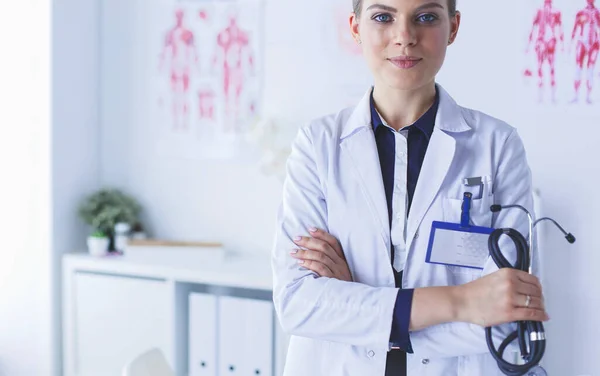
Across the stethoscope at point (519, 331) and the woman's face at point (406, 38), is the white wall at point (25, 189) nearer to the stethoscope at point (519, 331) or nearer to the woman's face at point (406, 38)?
the woman's face at point (406, 38)

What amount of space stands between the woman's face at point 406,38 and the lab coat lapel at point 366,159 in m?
0.11

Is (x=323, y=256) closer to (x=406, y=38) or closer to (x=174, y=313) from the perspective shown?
(x=406, y=38)

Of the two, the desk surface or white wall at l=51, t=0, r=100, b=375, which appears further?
white wall at l=51, t=0, r=100, b=375

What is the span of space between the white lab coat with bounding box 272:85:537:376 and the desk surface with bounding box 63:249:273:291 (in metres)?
1.18

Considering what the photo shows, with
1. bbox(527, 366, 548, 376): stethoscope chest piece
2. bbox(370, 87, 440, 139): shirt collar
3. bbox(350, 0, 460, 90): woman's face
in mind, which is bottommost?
bbox(527, 366, 548, 376): stethoscope chest piece

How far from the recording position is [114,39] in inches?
123

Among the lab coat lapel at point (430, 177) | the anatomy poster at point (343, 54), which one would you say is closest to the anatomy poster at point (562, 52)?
the anatomy poster at point (343, 54)

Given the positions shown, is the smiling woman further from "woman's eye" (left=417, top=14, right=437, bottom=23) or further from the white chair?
the white chair

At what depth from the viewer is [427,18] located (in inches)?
49.7

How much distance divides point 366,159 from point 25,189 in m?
2.14

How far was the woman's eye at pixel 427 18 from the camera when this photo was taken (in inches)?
49.5

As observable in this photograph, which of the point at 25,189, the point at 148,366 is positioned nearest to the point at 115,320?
the point at 25,189

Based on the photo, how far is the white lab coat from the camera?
1244 mm

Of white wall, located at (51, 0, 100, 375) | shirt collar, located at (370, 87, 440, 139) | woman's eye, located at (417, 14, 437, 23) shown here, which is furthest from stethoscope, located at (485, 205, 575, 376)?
white wall, located at (51, 0, 100, 375)
